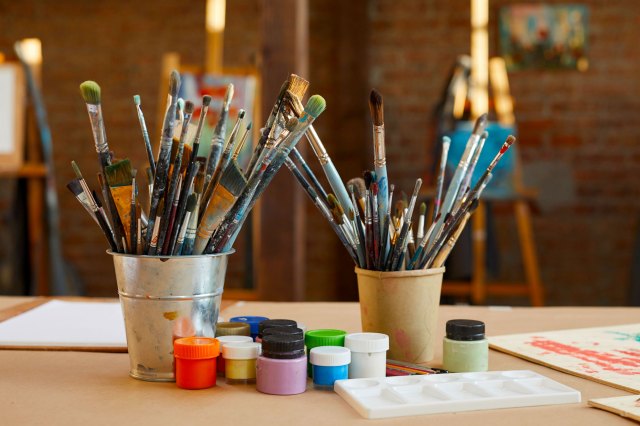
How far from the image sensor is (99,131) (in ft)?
2.83

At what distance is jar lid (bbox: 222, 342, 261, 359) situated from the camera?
2.81ft

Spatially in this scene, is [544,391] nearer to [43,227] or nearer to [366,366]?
[366,366]

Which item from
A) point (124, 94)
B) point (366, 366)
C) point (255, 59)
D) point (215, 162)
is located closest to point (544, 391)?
point (366, 366)

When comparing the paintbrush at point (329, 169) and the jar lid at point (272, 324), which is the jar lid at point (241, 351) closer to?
the jar lid at point (272, 324)

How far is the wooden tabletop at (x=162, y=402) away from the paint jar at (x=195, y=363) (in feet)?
0.04

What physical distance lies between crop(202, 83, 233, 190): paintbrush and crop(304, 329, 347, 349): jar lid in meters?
0.20

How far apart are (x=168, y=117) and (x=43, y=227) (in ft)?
9.55

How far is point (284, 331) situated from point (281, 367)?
2.8 inches

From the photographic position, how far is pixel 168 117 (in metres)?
0.86

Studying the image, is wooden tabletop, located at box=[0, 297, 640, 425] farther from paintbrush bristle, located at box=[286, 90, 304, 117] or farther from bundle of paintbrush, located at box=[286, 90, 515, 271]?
paintbrush bristle, located at box=[286, 90, 304, 117]

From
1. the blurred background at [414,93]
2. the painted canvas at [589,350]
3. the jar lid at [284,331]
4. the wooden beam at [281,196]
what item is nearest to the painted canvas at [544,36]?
the blurred background at [414,93]

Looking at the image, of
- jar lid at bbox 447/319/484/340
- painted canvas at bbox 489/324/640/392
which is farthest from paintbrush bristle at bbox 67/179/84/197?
painted canvas at bbox 489/324/640/392

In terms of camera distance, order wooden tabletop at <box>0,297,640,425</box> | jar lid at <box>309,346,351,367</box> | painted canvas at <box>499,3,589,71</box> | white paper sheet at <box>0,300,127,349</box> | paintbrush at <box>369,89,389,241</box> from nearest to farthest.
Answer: wooden tabletop at <box>0,297,640,425</box> → jar lid at <box>309,346,351,367</box> → paintbrush at <box>369,89,389,241</box> → white paper sheet at <box>0,300,127,349</box> → painted canvas at <box>499,3,589,71</box>

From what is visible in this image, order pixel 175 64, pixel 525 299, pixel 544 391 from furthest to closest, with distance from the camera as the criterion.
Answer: pixel 525 299 < pixel 175 64 < pixel 544 391
